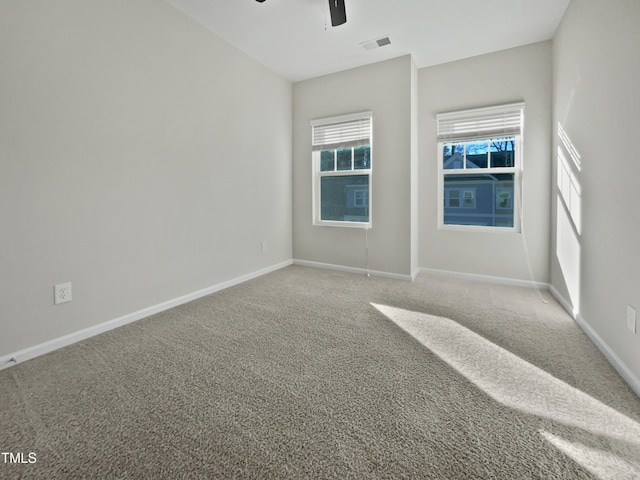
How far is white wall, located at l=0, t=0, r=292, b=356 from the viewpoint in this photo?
1.87m

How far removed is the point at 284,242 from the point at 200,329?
2.21 metres

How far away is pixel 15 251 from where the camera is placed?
186cm

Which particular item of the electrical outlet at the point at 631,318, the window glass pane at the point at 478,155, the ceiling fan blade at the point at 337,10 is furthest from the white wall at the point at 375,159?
the electrical outlet at the point at 631,318

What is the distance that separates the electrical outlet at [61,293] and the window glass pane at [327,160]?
10.4ft

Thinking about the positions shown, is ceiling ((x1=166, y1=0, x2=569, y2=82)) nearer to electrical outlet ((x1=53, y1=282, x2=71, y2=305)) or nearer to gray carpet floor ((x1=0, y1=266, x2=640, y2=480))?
electrical outlet ((x1=53, y1=282, x2=71, y2=305))

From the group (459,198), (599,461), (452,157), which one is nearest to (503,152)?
(452,157)

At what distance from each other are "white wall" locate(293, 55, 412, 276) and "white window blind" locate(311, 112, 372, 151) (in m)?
0.09

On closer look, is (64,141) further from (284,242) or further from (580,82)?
(580,82)

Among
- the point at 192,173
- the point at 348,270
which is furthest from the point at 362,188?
the point at 192,173

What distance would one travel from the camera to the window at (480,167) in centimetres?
352

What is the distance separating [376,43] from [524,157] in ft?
6.80

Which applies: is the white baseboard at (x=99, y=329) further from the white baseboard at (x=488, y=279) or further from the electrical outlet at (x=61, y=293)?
the white baseboard at (x=488, y=279)

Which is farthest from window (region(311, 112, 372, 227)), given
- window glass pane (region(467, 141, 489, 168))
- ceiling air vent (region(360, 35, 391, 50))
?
window glass pane (region(467, 141, 489, 168))

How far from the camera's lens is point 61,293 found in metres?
2.08
